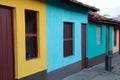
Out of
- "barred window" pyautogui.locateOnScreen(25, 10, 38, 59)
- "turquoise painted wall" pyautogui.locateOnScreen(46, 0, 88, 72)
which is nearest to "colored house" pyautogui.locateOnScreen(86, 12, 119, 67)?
"turquoise painted wall" pyautogui.locateOnScreen(46, 0, 88, 72)

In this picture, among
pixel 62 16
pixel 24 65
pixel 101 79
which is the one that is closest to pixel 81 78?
pixel 101 79

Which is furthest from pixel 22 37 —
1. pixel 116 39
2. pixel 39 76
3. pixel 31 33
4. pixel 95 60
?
pixel 116 39

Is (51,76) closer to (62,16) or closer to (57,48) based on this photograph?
(57,48)

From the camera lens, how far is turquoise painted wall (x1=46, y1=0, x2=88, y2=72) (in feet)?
37.6

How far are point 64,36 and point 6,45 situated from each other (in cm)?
511

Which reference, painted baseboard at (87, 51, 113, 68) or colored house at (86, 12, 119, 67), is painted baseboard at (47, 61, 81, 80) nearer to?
painted baseboard at (87, 51, 113, 68)

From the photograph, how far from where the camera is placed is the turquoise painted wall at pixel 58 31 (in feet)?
37.6

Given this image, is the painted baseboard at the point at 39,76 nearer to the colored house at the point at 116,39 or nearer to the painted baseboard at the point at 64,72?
the painted baseboard at the point at 64,72

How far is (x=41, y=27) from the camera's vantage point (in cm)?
1059

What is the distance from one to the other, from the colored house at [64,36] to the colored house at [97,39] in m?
1.32

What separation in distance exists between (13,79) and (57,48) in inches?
145

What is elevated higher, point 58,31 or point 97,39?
point 58,31

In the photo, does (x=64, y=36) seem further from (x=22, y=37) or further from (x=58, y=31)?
(x=22, y=37)

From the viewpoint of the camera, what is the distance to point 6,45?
28.2 ft
